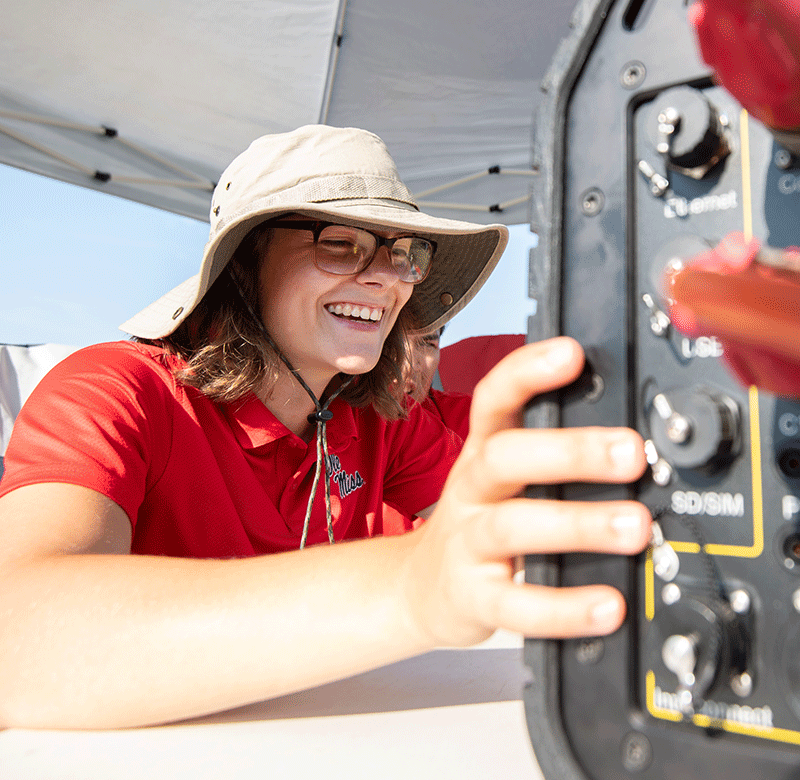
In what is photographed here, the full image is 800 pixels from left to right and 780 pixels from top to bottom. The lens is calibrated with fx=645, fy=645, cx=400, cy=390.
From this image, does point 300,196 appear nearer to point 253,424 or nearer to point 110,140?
point 253,424

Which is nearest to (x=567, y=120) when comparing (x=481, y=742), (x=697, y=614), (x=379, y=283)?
(x=697, y=614)

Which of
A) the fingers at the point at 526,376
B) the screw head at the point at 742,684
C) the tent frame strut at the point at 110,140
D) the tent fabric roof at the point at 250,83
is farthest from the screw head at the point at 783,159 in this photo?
the tent frame strut at the point at 110,140

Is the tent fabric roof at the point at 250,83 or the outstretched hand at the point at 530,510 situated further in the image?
the tent fabric roof at the point at 250,83

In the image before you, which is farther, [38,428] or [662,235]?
[38,428]

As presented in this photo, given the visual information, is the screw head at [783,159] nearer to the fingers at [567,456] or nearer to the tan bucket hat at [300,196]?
the fingers at [567,456]

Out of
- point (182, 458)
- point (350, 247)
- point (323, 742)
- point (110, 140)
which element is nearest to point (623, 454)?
point (323, 742)

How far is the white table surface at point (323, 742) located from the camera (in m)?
0.40

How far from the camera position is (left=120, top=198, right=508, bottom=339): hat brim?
35.3 inches

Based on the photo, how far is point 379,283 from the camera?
3.66ft

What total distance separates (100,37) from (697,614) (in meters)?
3.37

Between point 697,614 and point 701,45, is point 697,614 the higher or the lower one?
the lower one

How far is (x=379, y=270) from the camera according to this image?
110cm

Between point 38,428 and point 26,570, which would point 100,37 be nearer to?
point 38,428

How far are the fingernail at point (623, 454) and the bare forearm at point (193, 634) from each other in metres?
0.16
